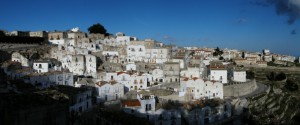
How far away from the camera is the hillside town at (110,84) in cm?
2072

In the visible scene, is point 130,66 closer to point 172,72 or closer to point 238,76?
point 172,72

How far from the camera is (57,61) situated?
1750 inches

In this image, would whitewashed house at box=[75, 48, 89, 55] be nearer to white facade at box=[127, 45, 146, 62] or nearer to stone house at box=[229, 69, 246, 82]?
white facade at box=[127, 45, 146, 62]

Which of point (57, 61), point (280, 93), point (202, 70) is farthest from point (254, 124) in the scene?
point (57, 61)

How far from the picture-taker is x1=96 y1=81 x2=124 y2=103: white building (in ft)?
119

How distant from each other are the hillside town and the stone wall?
114 millimetres

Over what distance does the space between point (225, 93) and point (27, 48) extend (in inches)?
1023

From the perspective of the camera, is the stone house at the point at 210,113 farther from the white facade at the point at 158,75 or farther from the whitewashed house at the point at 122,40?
the whitewashed house at the point at 122,40

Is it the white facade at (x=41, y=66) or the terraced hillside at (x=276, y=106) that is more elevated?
the white facade at (x=41, y=66)

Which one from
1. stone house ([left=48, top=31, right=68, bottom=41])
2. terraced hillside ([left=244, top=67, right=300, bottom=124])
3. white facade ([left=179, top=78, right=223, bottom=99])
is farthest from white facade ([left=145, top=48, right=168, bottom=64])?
white facade ([left=179, top=78, right=223, bottom=99])

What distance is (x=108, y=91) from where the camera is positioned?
36.7 metres

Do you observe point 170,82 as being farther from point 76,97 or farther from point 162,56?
point 76,97

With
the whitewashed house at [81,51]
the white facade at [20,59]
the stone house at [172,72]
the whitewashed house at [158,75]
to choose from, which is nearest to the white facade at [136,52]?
the whitewashed house at [81,51]

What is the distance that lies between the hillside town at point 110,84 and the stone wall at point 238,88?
114mm
